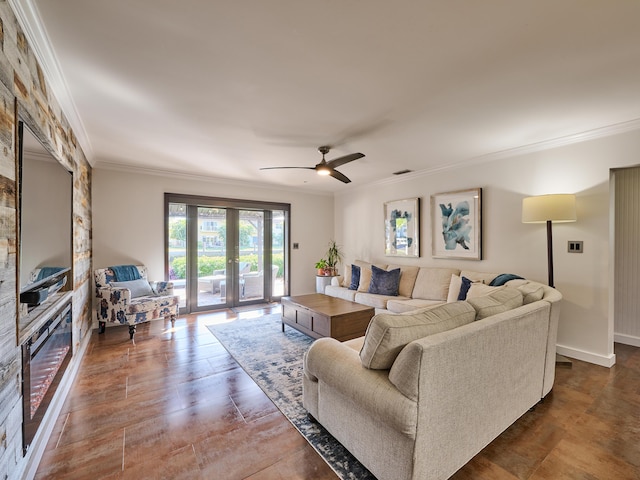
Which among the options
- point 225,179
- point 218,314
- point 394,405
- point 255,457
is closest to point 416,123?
point 394,405

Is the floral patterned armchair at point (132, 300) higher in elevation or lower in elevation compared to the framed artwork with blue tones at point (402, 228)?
lower

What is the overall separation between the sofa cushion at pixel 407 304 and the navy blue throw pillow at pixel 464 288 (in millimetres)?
362

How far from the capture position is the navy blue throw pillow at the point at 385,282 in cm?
454

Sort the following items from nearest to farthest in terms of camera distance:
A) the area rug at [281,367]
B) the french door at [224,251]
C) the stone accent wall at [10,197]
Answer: the stone accent wall at [10,197] < the area rug at [281,367] < the french door at [224,251]

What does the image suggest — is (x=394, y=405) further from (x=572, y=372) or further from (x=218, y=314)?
(x=218, y=314)

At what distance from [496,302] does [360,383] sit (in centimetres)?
114

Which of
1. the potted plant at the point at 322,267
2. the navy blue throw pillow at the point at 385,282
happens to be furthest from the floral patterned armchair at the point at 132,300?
the navy blue throw pillow at the point at 385,282

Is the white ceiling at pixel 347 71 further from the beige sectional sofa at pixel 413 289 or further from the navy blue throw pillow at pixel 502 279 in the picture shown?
the beige sectional sofa at pixel 413 289

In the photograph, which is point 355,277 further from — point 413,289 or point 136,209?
point 136,209

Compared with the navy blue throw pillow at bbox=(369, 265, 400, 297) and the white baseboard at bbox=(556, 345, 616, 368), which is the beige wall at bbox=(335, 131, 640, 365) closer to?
the white baseboard at bbox=(556, 345, 616, 368)

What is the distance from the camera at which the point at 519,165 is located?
3.60 metres

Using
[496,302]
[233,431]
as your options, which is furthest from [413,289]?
[233,431]

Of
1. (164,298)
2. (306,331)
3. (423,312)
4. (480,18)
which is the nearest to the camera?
(480,18)

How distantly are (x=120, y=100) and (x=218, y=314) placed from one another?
3.54 metres
